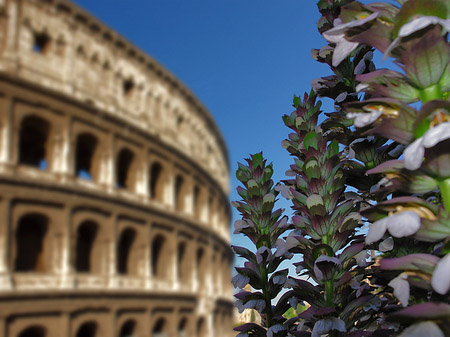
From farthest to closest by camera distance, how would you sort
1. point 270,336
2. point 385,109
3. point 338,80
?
1. point 338,80
2. point 270,336
3. point 385,109

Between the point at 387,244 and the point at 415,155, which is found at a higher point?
the point at 415,155

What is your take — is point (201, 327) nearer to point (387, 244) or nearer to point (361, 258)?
point (361, 258)

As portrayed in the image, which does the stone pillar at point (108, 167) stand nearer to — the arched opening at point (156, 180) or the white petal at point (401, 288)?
the arched opening at point (156, 180)

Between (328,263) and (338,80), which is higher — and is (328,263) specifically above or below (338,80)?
below

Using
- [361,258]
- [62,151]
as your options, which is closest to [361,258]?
[361,258]

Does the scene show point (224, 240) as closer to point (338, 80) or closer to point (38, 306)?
point (38, 306)

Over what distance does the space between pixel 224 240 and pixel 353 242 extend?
1181 inches

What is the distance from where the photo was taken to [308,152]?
1351mm

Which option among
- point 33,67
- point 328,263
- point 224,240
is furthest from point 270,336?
point 224,240

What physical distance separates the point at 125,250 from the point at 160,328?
4.49 metres

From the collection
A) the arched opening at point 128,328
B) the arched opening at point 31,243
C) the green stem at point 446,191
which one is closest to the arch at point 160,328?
the arched opening at point 128,328

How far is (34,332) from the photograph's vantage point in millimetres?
15961

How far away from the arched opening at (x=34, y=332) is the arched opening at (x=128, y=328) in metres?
4.38

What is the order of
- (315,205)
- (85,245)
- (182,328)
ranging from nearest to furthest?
1. (315,205)
2. (85,245)
3. (182,328)
